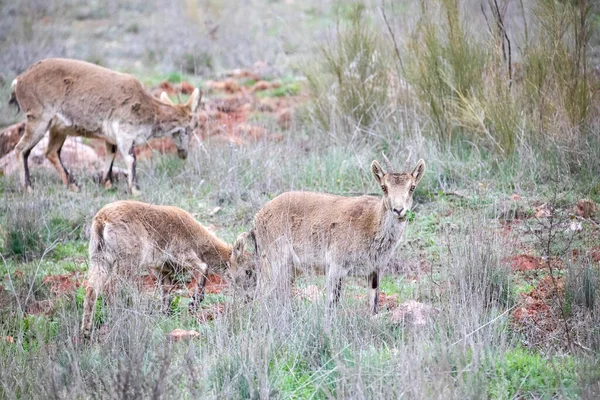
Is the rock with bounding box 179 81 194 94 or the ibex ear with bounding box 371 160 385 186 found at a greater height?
the ibex ear with bounding box 371 160 385 186

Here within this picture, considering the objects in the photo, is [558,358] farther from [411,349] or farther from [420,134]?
[420,134]

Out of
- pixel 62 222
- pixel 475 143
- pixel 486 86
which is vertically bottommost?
pixel 62 222

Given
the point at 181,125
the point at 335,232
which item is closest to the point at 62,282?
the point at 335,232

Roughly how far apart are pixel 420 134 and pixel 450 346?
573 cm

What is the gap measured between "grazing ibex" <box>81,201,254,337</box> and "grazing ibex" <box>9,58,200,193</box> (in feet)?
13.2

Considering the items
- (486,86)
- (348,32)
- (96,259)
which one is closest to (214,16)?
(348,32)

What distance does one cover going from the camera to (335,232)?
7852 millimetres

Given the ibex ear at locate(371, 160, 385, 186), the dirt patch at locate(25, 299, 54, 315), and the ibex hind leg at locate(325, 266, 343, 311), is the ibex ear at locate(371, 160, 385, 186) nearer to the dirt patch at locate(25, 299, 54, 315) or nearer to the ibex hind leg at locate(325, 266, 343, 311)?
the ibex hind leg at locate(325, 266, 343, 311)

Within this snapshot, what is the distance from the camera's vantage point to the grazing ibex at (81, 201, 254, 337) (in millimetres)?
7773

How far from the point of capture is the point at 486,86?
11273 mm

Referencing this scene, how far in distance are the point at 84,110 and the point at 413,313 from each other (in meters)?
7.69

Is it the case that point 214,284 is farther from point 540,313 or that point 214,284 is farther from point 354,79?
point 354,79

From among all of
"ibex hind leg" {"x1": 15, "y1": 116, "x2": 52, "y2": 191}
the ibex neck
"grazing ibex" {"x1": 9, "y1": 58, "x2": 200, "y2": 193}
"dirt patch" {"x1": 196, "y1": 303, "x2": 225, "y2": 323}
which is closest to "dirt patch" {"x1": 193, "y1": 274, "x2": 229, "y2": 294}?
"dirt patch" {"x1": 196, "y1": 303, "x2": 225, "y2": 323}

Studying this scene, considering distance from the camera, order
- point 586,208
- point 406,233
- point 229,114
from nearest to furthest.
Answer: point 586,208 < point 406,233 < point 229,114
